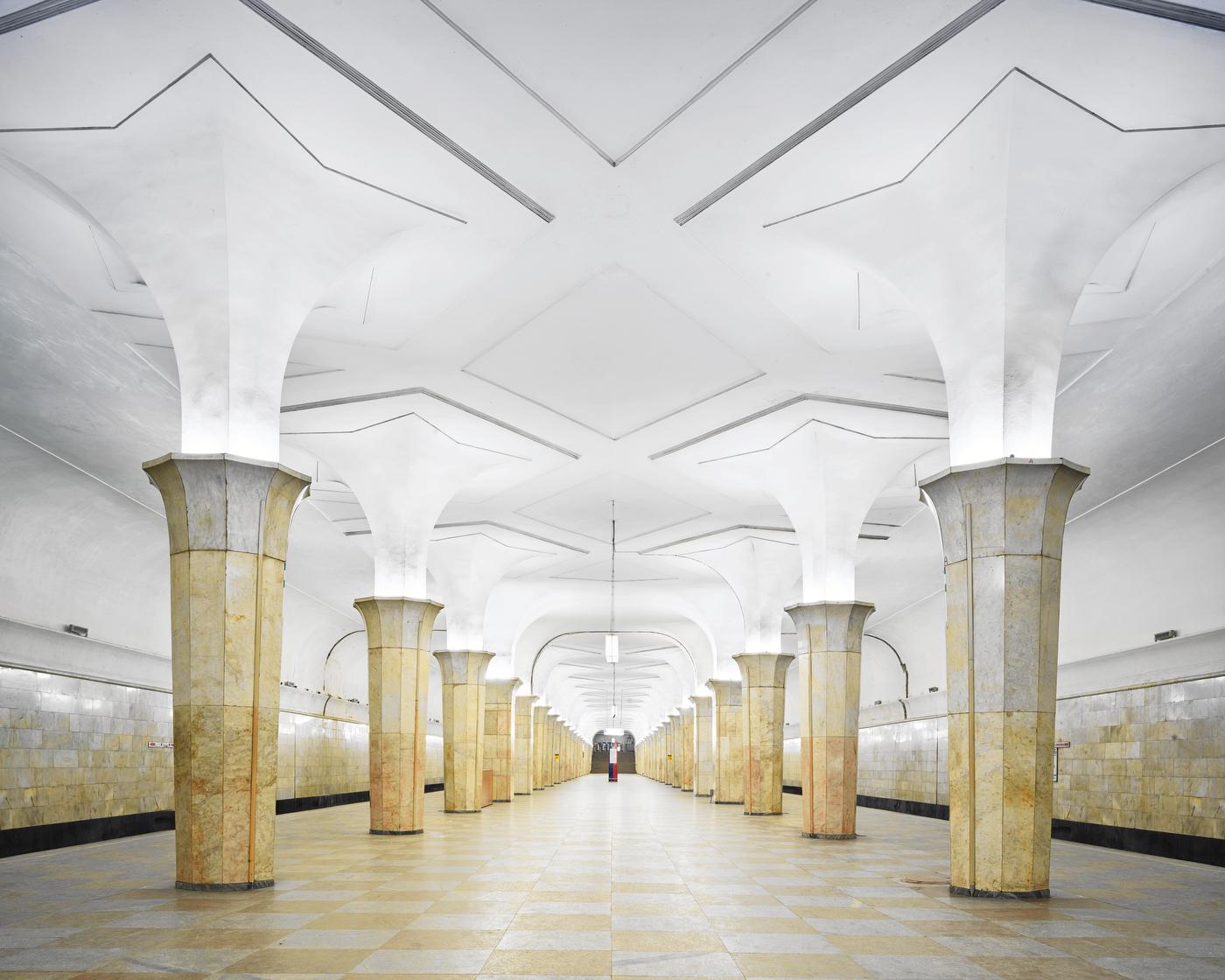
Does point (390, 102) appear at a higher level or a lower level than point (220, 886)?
higher

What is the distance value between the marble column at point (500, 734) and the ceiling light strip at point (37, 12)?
2565 cm

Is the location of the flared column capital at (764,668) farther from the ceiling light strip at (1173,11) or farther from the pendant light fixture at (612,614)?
the ceiling light strip at (1173,11)

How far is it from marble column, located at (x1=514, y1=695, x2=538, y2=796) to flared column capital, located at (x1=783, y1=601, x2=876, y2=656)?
2253cm

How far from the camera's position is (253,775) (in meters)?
9.71

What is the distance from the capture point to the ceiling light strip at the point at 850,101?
7559 millimetres

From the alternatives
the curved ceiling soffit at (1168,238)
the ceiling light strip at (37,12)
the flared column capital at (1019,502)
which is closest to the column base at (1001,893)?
the flared column capital at (1019,502)

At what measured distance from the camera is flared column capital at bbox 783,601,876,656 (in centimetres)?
1744

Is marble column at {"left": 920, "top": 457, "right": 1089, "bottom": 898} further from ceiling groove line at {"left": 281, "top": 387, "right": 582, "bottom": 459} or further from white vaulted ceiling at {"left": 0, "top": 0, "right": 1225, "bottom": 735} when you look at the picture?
ceiling groove line at {"left": 281, "top": 387, "right": 582, "bottom": 459}

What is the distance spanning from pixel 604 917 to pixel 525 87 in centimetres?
683

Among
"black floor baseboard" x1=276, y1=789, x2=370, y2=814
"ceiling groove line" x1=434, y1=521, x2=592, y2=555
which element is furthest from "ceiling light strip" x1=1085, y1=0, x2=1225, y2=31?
"black floor baseboard" x1=276, y1=789, x2=370, y2=814

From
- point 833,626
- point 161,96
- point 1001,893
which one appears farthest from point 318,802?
point 161,96

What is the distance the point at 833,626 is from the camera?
17.5 m

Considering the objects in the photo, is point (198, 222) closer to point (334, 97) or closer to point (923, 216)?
point (334, 97)

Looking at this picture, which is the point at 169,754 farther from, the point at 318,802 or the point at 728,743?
the point at 728,743
